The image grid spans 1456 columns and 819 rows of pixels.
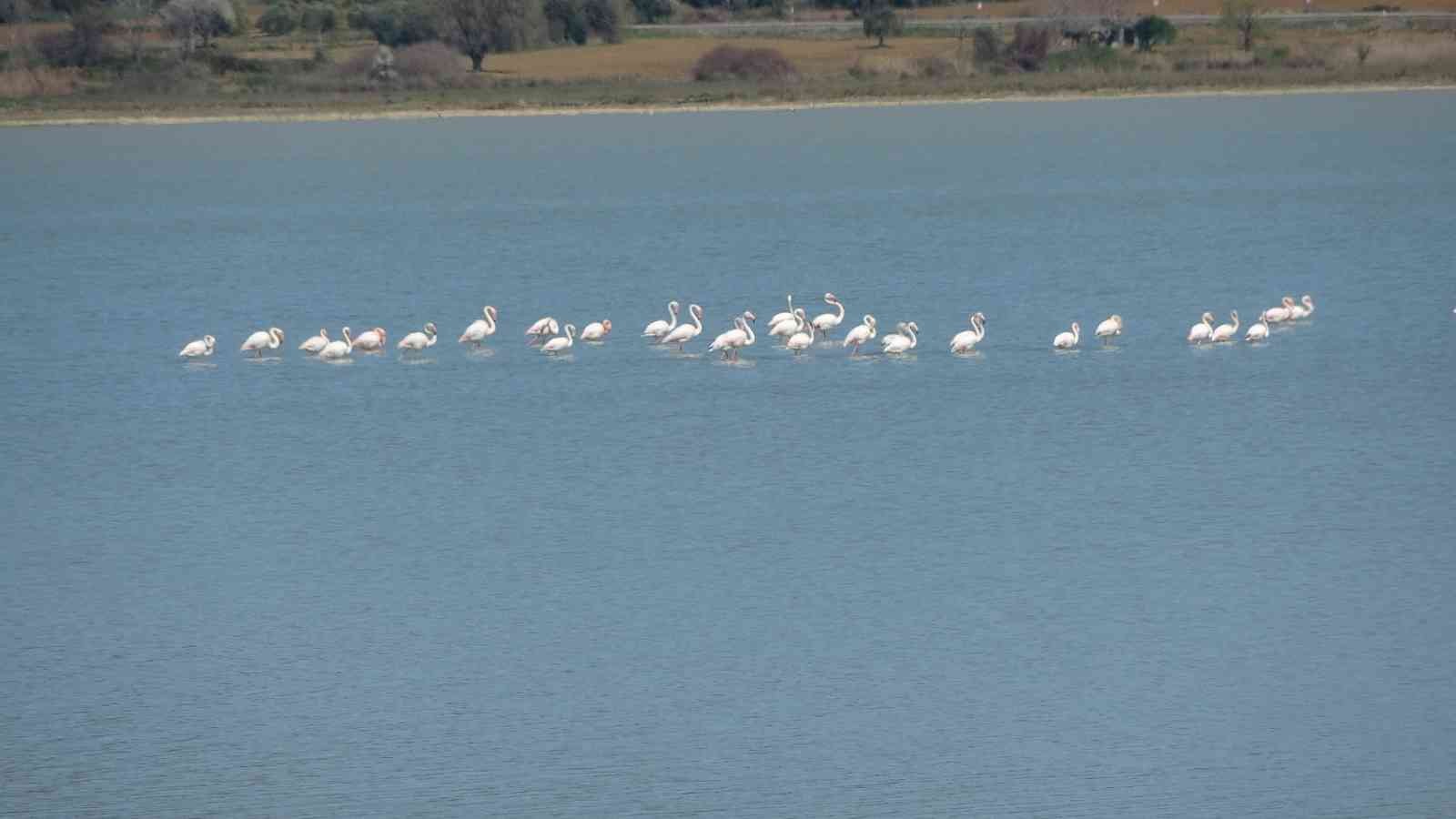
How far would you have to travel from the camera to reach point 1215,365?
25.0 m

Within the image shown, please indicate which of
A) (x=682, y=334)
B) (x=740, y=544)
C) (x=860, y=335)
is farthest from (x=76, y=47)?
(x=740, y=544)

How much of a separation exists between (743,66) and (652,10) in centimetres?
2170

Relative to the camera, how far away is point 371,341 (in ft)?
87.5

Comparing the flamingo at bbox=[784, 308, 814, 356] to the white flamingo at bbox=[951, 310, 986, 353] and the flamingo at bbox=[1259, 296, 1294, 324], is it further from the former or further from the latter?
the flamingo at bbox=[1259, 296, 1294, 324]

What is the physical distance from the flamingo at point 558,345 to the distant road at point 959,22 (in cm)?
4718

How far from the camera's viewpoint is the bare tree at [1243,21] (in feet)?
227

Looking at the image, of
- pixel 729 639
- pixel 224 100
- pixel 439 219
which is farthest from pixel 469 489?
pixel 224 100

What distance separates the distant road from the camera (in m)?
74.1

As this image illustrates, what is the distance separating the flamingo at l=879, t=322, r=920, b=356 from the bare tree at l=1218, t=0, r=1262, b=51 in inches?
1754

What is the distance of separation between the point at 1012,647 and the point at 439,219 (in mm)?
31825

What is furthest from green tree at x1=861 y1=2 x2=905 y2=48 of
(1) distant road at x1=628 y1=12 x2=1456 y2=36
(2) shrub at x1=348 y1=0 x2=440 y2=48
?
(2) shrub at x1=348 y1=0 x2=440 y2=48

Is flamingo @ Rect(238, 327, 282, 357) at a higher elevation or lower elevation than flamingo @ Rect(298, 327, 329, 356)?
lower

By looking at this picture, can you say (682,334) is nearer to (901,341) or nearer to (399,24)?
(901,341)

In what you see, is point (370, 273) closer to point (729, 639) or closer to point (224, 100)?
point (729, 639)
